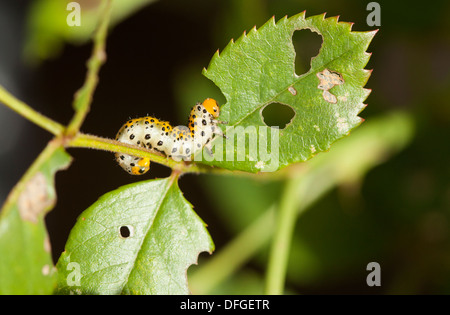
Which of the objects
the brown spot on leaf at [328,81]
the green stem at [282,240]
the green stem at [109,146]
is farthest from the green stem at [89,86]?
the green stem at [282,240]

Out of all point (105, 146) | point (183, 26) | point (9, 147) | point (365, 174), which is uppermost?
point (183, 26)

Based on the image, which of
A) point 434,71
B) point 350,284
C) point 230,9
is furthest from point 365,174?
point 230,9

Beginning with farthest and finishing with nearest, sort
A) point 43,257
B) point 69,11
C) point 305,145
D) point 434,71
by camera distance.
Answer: point 434,71
point 69,11
point 305,145
point 43,257

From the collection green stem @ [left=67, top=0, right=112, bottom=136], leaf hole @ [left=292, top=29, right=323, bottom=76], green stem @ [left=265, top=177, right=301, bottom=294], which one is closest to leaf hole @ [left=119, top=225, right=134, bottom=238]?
green stem @ [left=67, top=0, right=112, bottom=136]

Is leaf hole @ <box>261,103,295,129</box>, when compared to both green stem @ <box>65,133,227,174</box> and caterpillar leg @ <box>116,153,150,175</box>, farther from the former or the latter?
green stem @ <box>65,133,227,174</box>

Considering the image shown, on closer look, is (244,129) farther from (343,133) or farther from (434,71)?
(434,71)

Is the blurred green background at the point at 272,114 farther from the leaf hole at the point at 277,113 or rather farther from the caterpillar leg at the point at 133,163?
the caterpillar leg at the point at 133,163
